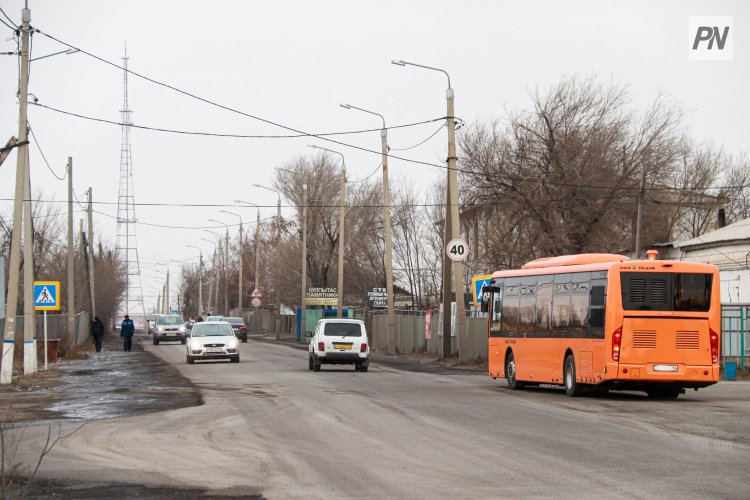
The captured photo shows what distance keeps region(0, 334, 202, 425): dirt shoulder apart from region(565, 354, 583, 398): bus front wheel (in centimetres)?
797

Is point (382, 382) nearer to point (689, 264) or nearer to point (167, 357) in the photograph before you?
point (689, 264)

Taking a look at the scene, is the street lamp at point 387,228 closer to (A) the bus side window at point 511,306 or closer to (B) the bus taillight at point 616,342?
(A) the bus side window at point 511,306

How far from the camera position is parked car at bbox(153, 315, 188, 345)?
222ft

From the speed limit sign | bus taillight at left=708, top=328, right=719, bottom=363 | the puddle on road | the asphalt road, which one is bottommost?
the puddle on road

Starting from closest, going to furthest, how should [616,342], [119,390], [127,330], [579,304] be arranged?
[616,342] → [579,304] → [119,390] → [127,330]

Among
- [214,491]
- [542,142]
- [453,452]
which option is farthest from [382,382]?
[542,142]

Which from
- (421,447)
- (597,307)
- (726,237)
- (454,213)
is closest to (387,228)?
(454,213)

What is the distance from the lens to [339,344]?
36000mm

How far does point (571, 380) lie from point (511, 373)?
3.46 m

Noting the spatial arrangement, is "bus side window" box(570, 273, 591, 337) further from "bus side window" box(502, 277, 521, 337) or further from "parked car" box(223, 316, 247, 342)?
"parked car" box(223, 316, 247, 342)

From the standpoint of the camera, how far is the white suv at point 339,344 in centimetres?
3600

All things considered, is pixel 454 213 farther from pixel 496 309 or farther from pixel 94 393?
pixel 94 393

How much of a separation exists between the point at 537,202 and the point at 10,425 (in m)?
33.7

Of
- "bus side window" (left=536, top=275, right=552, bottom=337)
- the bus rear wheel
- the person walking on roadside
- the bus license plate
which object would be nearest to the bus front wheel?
"bus side window" (left=536, top=275, right=552, bottom=337)
